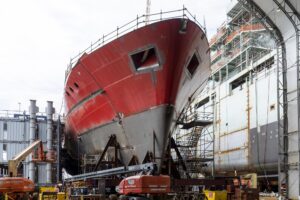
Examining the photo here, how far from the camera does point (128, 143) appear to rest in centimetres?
1438

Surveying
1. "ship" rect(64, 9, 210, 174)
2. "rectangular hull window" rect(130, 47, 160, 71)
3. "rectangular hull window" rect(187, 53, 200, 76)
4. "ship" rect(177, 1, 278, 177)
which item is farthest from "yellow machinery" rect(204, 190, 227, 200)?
"ship" rect(177, 1, 278, 177)

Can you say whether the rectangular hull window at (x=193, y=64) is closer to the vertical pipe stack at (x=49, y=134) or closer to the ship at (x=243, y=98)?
the ship at (x=243, y=98)

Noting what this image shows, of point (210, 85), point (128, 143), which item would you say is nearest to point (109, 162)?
point (128, 143)

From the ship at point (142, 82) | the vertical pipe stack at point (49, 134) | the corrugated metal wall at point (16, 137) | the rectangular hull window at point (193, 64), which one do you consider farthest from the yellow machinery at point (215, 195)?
the corrugated metal wall at point (16, 137)

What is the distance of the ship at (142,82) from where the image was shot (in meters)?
13.5

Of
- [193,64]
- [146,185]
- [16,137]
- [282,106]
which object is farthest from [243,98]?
[146,185]

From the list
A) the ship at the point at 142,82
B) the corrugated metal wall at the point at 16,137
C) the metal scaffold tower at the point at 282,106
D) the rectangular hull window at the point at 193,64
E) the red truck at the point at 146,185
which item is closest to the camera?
the red truck at the point at 146,185

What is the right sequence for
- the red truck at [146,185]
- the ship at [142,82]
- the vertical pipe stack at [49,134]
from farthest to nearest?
the vertical pipe stack at [49,134], the ship at [142,82], the red truck at [146,185]

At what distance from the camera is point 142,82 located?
13.9 m

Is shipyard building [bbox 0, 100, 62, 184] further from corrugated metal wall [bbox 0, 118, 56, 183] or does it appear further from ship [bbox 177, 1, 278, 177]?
ship [bbox 177, 1, 278, 177]

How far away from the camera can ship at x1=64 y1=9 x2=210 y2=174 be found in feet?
44.4

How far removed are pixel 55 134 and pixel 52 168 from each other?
6.79 ft

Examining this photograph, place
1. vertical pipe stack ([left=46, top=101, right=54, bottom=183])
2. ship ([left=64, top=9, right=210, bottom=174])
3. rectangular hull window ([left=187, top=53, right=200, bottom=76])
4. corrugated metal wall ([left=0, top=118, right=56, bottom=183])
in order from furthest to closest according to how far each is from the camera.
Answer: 1. corrugated metal wall ([left=0, top=118, right=56, bottom=183])
2. vertical pipe stack ([left=46, top=101, right=54, bottom=183])
3. rectangular hull window ([left=187, top=53, right=200, bottom=76])
4. ship ([left=64, top=9, right=210, bottom=174])

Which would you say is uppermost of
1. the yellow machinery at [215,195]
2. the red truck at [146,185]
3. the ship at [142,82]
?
the ship at [142,82]
